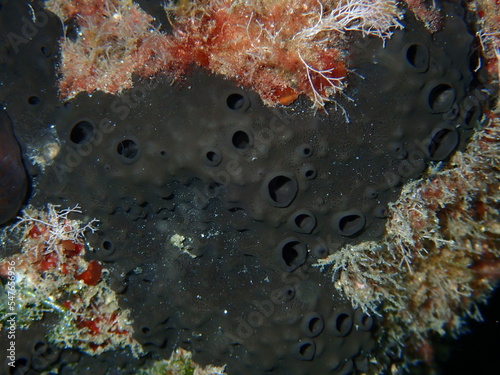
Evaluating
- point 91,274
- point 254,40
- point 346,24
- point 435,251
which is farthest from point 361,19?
point 91,274

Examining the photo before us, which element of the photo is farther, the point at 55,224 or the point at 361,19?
the point at 55,224

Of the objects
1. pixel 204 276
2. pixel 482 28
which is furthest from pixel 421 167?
pixel 204 276

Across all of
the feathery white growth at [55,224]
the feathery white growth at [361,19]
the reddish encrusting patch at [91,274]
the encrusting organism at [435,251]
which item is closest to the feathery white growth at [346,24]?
the feathery white growth at [361,19]

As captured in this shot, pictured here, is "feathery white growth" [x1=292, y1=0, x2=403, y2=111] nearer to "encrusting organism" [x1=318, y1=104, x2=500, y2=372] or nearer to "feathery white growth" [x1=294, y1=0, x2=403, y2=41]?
"feathery white growth" [x1=294, y1=0, x2=403, y2=41]

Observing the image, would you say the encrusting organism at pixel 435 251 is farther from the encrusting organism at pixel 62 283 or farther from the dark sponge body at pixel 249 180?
the encrusting organism at pixel 62 283

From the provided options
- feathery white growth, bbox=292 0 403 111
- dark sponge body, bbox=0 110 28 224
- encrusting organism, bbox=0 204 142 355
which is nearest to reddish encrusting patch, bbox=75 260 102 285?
encrusting organism, bbox=0 204 142 355

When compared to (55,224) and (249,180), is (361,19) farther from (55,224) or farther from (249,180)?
(55,224)

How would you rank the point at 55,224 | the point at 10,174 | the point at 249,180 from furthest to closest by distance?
the point at 55,224 → the point at 10,174 → the point at 249,180

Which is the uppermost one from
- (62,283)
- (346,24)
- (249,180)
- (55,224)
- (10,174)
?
(346,24)
